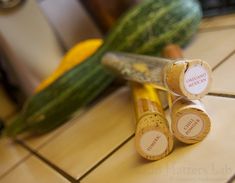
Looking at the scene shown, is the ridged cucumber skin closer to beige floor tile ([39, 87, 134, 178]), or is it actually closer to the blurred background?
beige floor tile ([39, 87, 134, 178])

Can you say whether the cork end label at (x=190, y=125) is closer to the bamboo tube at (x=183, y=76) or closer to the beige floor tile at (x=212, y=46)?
the bamboo tube at (x=183, y=76)

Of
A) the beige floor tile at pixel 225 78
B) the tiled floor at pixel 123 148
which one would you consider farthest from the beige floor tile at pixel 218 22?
the beige floor tile at pixel 225 78

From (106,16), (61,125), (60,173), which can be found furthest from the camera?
(106,16)

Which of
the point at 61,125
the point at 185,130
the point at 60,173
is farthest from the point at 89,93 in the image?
the point at 185,130

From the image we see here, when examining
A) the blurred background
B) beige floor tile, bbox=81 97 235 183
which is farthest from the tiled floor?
the blurred background

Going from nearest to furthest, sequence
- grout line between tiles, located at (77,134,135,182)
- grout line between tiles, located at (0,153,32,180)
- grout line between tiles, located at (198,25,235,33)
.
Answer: grout line between tiles, located at (77,134,135,182), grout line between tiles, located at (0,153,32,180), grout line between tiles, located at (198,25,235,33)

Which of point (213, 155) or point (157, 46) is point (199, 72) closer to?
point (213, 155)

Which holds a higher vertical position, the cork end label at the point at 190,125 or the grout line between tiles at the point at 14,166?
the cork end label at the point at 190,125

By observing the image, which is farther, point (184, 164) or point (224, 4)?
point (224, 4)
